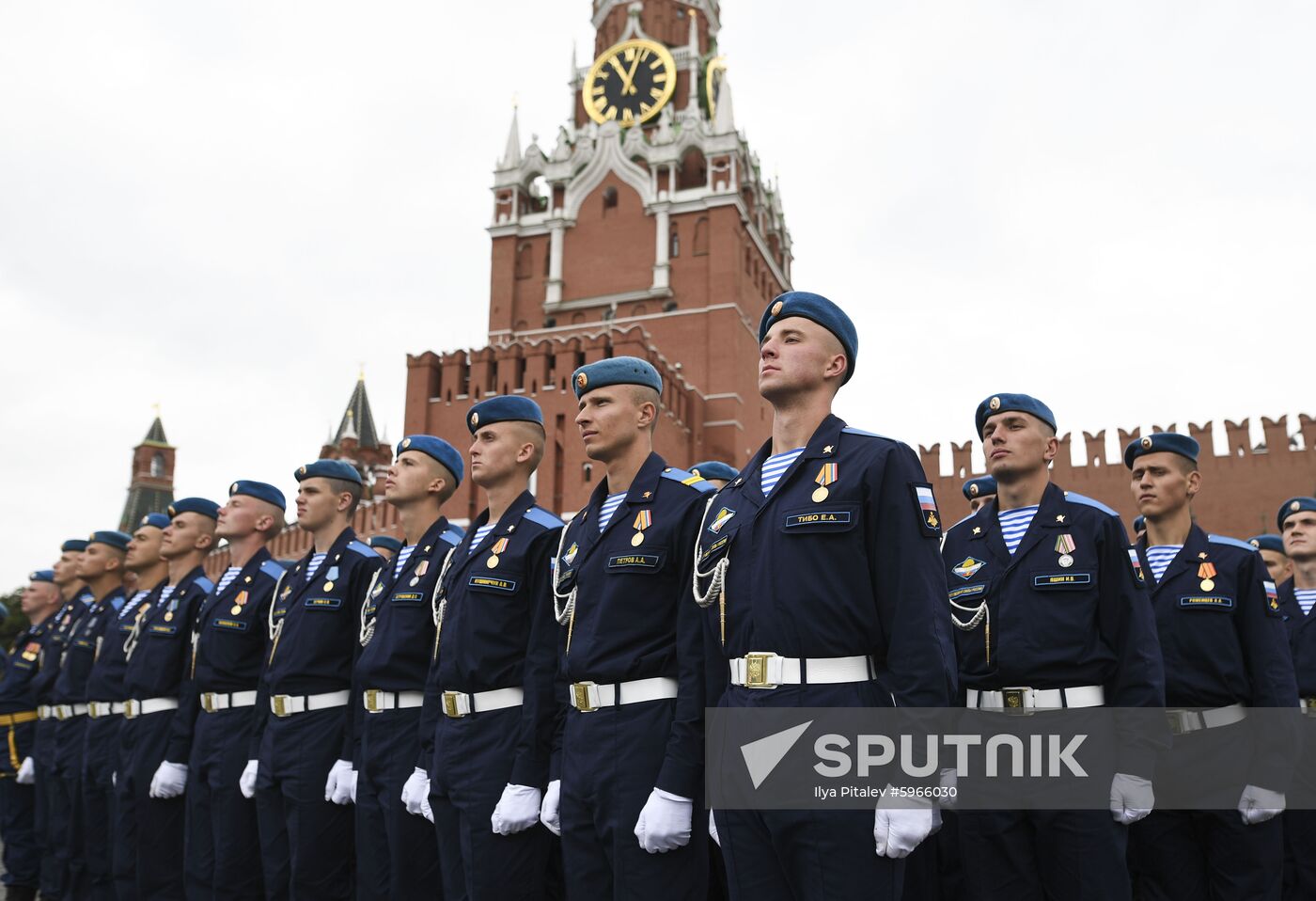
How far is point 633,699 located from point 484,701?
85 cm

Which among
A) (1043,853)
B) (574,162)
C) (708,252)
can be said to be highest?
(574,162)

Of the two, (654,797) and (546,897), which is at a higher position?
(654,797)

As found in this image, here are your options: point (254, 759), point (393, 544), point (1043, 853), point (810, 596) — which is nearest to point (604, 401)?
point (810, 596)

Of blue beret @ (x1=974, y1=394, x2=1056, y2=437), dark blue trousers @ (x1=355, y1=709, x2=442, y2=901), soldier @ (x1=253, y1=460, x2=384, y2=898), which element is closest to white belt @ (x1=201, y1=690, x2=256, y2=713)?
soldier @ (x1=253, y1=460, x2=384, y2=898)

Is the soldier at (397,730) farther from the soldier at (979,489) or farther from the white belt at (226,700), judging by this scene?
the soldier at (979,489)

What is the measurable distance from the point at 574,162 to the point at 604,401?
36497mm

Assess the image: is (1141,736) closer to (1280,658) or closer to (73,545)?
(1280,658)

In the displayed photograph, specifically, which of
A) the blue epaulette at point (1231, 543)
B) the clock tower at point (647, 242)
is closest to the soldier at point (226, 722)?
the blue epaulette at point (1231, 543)

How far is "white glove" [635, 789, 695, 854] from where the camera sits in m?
2.92

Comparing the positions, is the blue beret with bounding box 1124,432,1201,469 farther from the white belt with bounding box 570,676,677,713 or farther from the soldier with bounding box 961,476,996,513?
the white belt with bounding box 570,676,677,713

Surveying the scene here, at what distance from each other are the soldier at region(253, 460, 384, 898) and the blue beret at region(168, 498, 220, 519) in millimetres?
1669

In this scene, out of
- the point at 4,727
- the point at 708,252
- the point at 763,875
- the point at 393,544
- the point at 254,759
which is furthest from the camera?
the point at 708,252

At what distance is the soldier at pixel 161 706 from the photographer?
5688mm

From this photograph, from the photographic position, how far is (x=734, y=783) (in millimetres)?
2730
